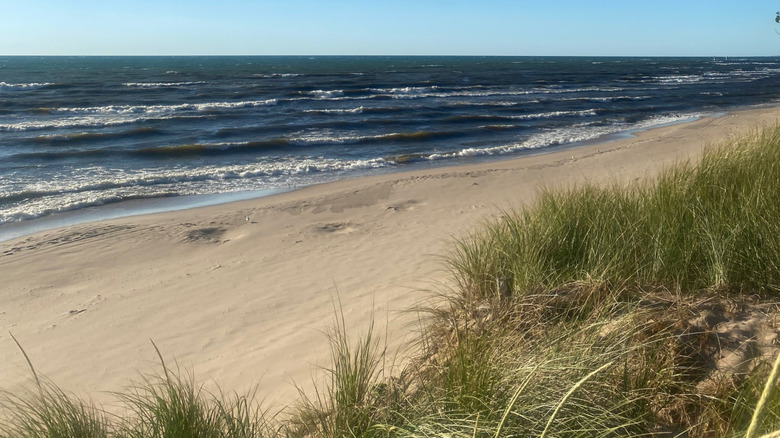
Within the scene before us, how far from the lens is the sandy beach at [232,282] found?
15.9 ft

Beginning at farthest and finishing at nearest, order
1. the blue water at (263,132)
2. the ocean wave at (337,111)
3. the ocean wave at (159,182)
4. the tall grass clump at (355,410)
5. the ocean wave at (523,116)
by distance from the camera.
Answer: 1. the ocean wave at (337,111)
2. the ocean wave at (523,116)
3. the blue water at (263,132)
4. the ocean wave at (159,182)
5. the tall grass clump at (355,410)

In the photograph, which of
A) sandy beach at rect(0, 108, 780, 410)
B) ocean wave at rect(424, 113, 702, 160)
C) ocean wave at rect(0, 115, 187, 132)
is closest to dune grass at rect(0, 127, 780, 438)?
sandy beach at rect(0, 108, 780, 410)

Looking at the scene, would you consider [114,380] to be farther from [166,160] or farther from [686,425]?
[166,160]

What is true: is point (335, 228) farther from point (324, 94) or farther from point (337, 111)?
point (324, 94)

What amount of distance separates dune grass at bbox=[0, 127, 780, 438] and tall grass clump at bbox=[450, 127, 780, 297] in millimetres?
14

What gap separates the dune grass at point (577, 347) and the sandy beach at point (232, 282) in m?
0.49

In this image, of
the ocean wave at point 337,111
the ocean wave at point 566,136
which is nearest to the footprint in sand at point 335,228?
the ocean wave at point 566,136

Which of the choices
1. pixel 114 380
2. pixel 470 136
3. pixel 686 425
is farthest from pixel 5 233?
pixel 470 136

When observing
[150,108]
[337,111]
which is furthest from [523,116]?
[150,108]

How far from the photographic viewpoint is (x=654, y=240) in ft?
14.2

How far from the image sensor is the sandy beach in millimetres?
4840

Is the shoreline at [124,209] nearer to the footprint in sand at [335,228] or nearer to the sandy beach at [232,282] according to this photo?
the sandy beach at [232,282]

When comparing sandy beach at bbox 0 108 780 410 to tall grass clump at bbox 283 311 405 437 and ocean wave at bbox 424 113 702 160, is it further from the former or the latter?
ocean wave at bbox 424 113 702 160

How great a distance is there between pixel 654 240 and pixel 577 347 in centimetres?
166
